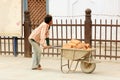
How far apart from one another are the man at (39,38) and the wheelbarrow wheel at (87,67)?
1.11m

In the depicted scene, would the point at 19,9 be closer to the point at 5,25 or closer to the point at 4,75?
the point at 5,25

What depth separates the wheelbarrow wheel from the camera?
496 inches

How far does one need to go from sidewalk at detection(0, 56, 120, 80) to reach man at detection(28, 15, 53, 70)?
0.37 meters

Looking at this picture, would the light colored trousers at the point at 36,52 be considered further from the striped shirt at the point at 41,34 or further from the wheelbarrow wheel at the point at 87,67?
the wheelbarrow wheel at the point at 87,67

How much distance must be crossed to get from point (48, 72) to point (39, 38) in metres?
0.99

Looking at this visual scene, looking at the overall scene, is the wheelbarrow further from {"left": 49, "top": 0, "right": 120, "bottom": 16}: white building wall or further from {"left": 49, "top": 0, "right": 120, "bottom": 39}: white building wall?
{"left": 49, "top": 0, "right": 120, "bottom": 16}: white building wall

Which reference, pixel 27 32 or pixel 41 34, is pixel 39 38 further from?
pixel 27 32

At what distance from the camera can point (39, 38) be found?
13031 millimetres

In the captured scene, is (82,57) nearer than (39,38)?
Yes

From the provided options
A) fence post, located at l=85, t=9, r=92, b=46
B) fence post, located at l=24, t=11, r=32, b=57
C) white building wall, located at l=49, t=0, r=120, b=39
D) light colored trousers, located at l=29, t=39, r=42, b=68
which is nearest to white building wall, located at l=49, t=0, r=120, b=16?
white building wall, located at l=49, t=0, r=120, b=39

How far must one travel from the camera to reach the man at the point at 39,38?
41.3 ft

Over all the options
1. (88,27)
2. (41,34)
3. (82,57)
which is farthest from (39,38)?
(88,27)

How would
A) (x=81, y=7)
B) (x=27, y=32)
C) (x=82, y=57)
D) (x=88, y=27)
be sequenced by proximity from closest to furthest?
(x=82, y=57)
(x=88, y=27)
(x=27, y=32)
(x=81, y=7)

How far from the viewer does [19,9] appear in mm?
15930
